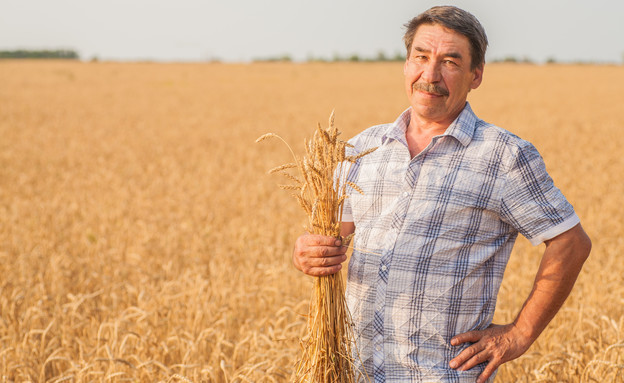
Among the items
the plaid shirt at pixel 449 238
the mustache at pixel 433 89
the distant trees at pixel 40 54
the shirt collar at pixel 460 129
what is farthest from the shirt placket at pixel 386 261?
the distant trees at pixel 40 54

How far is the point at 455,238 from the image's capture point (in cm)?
212

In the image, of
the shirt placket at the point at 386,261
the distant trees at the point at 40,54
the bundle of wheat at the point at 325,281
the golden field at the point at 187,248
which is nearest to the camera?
the bundle of wheat at the point at 325,281

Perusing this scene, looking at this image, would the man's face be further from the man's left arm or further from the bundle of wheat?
the man's left arm

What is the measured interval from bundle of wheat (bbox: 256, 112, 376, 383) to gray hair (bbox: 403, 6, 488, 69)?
56cm

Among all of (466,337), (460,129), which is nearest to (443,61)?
(460,129)

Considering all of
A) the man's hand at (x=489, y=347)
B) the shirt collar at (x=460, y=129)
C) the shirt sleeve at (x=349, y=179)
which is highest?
the shirt collar at (x=460, y=129)

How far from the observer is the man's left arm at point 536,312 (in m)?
2.07

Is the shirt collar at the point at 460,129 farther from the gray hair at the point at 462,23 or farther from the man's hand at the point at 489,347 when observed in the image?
the man's hand at the point at 489,347

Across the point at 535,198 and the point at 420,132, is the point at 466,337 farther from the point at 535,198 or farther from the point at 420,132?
the point at 420,132

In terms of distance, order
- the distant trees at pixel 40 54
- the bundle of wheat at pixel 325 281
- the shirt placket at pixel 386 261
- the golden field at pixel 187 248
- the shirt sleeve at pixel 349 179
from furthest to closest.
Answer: the distant trees at pixel 40 54 < the golden field at pixel 187 248 < the shirt sleeve at pixel 349 179 < the shirt placket at pixel 386 261 < the bundle of wheat at pixel 325 281

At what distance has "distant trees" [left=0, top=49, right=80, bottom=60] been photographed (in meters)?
79.3

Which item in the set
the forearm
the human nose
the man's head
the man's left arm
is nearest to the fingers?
the man's left arm

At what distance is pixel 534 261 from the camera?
5.77m

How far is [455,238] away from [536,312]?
0.39 metres
